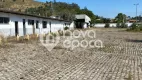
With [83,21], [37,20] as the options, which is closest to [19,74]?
[37,20]

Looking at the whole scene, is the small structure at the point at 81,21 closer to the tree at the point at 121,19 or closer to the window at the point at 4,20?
the tree at the point at 121,19

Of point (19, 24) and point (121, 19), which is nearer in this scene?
point (19, 24)

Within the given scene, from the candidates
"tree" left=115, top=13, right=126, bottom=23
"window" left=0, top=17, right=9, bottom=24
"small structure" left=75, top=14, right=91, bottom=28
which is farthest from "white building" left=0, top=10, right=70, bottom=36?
"tree" left=115, top=13, right=126, bottom=23

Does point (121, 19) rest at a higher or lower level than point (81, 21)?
higher

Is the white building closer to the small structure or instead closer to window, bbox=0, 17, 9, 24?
window, bbox=0, 17, 9, 24

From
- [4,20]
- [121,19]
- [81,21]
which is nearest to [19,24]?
[4,20]

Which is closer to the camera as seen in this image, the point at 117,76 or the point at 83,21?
the point at 117,76

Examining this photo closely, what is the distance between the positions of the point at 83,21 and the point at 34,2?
3674 inches

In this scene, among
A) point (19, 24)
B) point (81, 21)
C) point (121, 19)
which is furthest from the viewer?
point (121, 19)

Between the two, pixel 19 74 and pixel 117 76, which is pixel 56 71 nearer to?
pixel 19 74

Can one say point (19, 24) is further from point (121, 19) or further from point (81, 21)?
point (121, 19)

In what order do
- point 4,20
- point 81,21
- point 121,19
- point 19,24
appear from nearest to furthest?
point 4,20 < point 19,24 < point 81,21 < point 121,19

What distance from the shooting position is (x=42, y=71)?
9.88m

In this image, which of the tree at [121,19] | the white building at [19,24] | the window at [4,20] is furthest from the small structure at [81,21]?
the window at [4,20]
